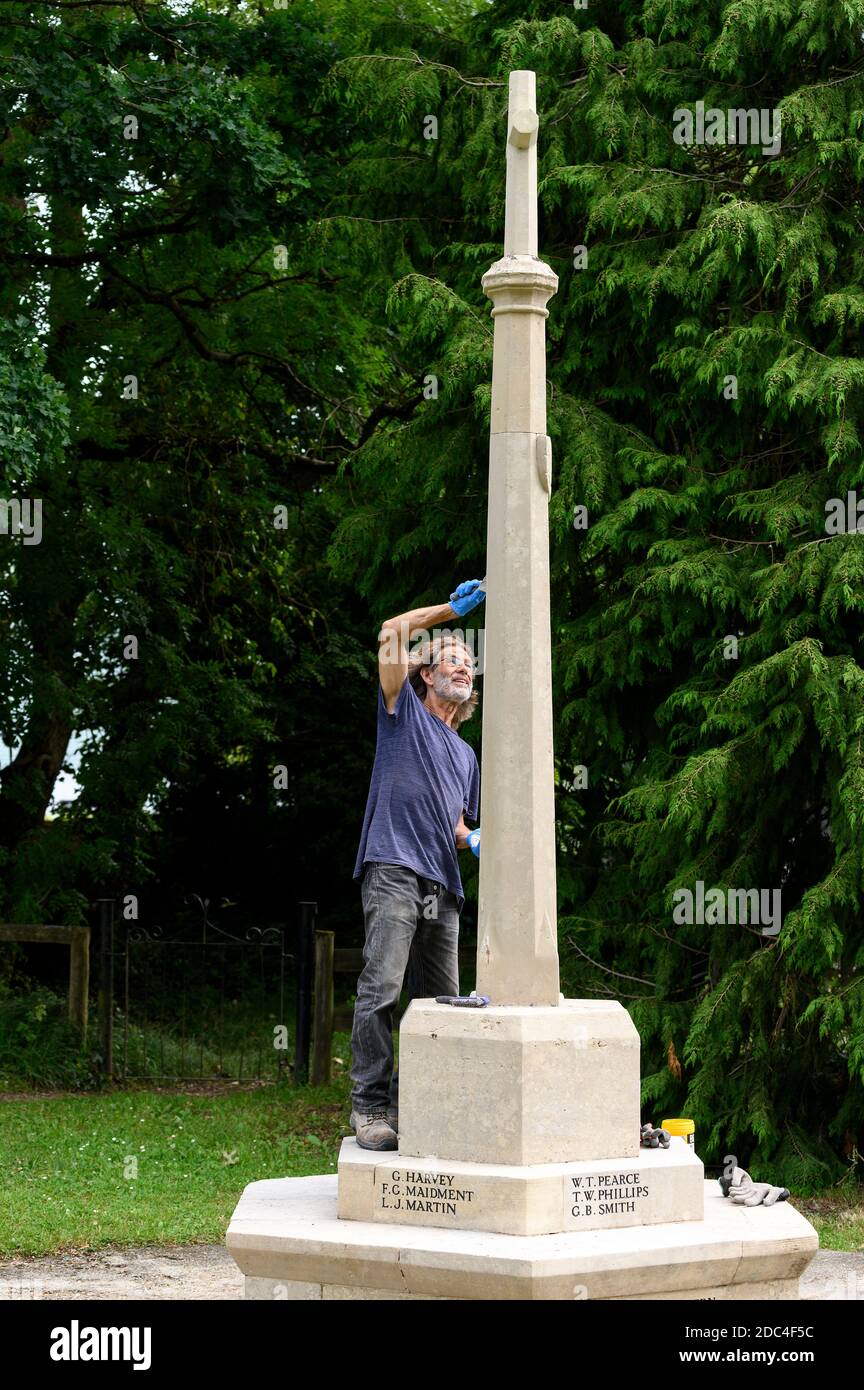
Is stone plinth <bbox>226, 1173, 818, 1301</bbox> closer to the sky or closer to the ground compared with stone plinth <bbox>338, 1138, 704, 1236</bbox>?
closer to the ground

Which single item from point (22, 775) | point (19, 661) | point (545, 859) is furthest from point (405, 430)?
point (545, 859)

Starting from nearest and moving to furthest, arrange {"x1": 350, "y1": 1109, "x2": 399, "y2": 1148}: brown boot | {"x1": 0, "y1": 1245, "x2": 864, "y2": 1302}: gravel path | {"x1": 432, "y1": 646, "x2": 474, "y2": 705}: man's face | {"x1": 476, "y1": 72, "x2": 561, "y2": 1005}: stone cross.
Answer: {"x1": 476, "y1": 72, "x2": 561, "y2": 1005}: stone cross, {"x1": 350, "y1": 1109, "x2": 399, "y2": 1148}: brown boot, {"x1": 432, "y1": 646, "x2": 474, "y2": 705}: man's face, {"x1": 0, "y1": 1245, "x2": 864, "y2": 1302}: gravel path

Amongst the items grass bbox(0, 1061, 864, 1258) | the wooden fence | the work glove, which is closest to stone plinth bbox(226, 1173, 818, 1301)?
the work glove

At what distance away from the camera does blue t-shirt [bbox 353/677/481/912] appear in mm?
6242

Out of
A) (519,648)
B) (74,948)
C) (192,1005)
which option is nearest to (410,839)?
(519,648)

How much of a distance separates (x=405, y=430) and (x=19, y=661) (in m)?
4.49

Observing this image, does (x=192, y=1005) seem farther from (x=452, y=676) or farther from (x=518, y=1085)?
(x=518, y=1085)

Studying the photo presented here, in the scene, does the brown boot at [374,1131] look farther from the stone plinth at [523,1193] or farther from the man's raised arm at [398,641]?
the man's raised arm at [398,641]

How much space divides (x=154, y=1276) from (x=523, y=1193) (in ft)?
10.3

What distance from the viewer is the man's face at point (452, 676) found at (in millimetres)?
6371

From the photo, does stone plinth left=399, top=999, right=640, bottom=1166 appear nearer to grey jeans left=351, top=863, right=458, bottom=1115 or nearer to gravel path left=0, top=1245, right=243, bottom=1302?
grey jeans left=351, top=863, right=458, bottom=1115

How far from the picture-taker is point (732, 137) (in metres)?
10.8

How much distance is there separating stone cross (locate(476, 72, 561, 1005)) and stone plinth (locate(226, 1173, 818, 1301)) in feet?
2.66

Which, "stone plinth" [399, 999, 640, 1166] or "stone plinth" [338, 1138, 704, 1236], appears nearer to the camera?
"stone plinth" [338, 1138, 704, 1236]
